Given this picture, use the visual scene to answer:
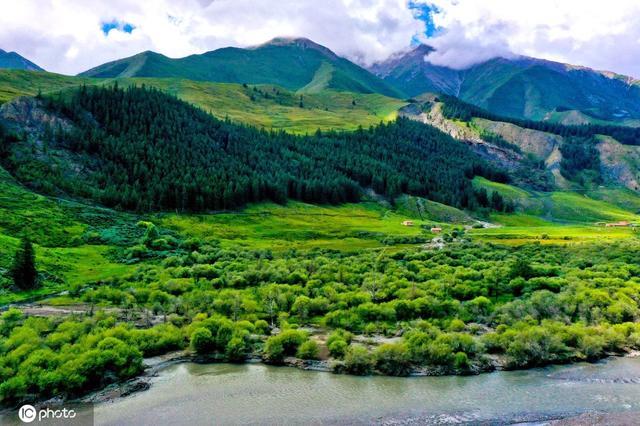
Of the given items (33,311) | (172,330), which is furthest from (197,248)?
(172,330)

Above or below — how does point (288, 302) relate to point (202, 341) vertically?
above

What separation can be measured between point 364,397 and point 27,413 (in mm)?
38552

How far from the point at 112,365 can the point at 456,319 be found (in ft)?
183

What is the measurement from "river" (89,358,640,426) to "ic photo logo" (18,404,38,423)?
6.48m

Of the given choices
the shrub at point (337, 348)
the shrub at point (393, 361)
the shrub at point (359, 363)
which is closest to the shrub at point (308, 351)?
the shrub at point (337, 348)

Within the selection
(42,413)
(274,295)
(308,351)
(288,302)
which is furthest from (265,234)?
(42,413)

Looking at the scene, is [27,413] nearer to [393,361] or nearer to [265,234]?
[393,361]

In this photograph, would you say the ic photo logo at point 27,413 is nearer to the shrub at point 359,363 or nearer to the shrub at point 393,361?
the shrub at point 359,363

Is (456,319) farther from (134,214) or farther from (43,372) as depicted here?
(134,214)

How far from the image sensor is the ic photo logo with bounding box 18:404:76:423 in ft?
180

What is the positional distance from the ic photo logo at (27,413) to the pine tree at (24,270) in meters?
56.6

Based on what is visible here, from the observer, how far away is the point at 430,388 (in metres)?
63.8

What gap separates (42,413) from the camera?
5603cm

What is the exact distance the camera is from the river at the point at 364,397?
183 feet
